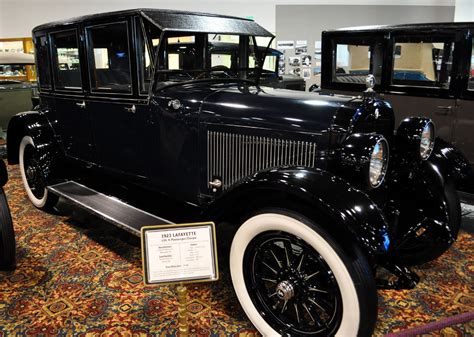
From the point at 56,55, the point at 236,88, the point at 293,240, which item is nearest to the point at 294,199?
the point at 293,240

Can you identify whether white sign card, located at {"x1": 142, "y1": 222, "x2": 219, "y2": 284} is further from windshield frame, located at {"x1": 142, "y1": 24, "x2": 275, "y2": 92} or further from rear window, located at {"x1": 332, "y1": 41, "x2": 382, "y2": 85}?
rear window, located at {"x1": 332, "y1": 41, "x2": 382, "y2": 85}

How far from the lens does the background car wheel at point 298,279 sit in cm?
183

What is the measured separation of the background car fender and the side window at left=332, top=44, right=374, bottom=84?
3.37 m

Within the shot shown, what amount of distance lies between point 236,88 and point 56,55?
1.92 m

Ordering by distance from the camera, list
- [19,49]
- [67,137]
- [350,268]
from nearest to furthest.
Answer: [350,268]
[67,137]
[19,49]

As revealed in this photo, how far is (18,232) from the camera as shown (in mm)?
3713

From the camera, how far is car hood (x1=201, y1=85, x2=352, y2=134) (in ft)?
7.60

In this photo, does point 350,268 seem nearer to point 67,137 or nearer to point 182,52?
point 182,52

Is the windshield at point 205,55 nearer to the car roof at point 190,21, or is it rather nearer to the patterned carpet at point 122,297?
the car roof at point 190,21

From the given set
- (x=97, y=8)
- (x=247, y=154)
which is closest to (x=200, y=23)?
(x=247, y=154)

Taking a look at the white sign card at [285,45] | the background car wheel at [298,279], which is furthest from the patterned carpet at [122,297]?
the white sign card at [285,45]

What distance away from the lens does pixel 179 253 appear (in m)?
1.97

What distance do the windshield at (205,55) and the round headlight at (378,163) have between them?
1.40 meters

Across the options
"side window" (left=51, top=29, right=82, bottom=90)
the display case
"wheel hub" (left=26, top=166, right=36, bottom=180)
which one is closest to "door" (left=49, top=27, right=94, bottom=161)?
"side window" (left=51, top=29, right=82, bottom=90)
